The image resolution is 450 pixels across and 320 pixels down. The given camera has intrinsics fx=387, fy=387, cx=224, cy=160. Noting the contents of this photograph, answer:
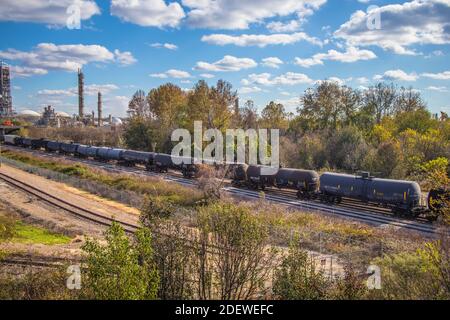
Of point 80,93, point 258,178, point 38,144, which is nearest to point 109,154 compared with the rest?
point 258,178

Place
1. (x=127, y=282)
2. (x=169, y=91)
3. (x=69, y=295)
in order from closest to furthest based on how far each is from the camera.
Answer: (x=127, y=282), (x=69, y=295), (x=169, y=91)

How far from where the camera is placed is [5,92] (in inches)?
5679

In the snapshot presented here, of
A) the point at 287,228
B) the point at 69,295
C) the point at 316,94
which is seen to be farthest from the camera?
the point at 316,94

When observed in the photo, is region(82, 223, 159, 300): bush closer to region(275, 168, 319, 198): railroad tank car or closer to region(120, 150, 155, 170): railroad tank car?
region(275, 168, 319, 198): railroad tank car

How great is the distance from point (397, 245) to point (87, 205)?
2526cm

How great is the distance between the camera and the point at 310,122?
7006 cm

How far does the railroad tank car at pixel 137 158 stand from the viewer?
2131 inches

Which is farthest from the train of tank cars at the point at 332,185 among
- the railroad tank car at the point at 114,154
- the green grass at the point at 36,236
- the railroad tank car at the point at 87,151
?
the green grass at the point at 36,236

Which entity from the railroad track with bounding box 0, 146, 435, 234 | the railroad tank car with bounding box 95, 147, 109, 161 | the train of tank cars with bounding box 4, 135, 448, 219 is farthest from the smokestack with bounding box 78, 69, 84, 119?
the railroad track with bounding box 0, 146, 435, 234

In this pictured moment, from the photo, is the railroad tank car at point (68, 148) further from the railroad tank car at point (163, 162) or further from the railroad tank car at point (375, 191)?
the railroad tank car at point (375, 191)

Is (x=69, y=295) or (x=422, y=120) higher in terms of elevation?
(x=422, y=120)

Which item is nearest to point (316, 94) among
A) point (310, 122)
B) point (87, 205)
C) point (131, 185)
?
point (310, 122)

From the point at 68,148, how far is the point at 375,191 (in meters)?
61.4
